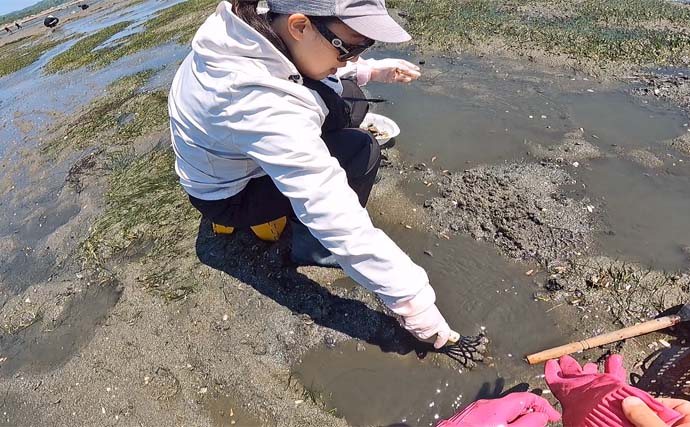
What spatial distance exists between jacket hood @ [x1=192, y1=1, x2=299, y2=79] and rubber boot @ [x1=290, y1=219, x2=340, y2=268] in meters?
1.23

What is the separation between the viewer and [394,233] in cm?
325

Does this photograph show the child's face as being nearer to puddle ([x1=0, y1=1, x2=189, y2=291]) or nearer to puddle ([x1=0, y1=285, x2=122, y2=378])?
puddle ([x1=0, y1=285, x2=122, y2=378])

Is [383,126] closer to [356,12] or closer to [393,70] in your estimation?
[393,70]

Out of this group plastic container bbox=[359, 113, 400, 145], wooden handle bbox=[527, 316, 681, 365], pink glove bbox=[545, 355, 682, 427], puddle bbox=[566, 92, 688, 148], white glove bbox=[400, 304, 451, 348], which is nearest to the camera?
pink glove bbox=[545, 355, 682, 427]

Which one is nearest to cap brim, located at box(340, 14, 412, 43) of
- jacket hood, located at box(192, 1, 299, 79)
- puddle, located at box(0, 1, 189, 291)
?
jacket hood, located at box(192, 1, 299, 79)

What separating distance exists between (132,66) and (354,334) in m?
7.69

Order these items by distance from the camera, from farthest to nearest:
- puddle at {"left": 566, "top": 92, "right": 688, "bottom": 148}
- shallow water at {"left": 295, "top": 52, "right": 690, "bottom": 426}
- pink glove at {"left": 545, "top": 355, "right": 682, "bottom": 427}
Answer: puddle at {"left": 566, "top": 92, "right": 688, "bottom": 148} < shallow water at {"left": 295, "top": 52, "right": 690, "bottom": 426} < pink glove at {"left": 545, "top": 355, "right": 682, "bottom": 427}

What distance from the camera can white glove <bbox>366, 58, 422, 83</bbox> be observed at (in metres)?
3.20

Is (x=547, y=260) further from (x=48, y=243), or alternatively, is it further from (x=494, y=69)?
(x=48, y=243)

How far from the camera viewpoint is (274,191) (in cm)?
258

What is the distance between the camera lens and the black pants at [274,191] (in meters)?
2.60

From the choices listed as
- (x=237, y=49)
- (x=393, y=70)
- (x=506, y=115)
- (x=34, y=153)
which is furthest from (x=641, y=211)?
(x=34, y=153)

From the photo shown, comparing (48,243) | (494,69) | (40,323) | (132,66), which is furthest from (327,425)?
(132,66)

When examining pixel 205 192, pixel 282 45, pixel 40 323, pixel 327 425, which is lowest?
pixel 327 425
